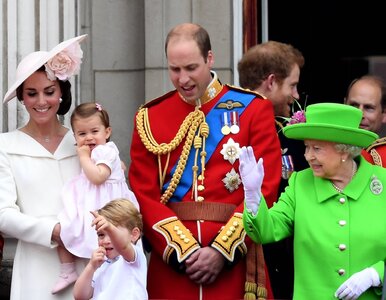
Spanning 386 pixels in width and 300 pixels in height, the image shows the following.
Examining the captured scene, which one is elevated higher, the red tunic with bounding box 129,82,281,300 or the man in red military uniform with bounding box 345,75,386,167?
the man in red military uniform with bounding box 345,75,386,167

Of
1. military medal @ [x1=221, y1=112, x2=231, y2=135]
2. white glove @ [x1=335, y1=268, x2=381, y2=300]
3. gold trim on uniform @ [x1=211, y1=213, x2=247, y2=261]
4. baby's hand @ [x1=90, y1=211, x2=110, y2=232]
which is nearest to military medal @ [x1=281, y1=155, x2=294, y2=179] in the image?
military medal @ [x1=221, y1=112, x2=231, y2=135]

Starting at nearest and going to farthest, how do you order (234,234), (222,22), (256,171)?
(256,171) < (234,234) < (222,22)

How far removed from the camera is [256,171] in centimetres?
625

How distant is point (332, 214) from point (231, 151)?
2.11ft

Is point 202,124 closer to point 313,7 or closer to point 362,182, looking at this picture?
point 362,182

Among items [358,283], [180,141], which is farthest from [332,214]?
[180,141]

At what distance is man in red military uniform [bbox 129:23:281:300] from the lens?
267 inches

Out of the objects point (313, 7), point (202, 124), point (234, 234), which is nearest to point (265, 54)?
point (202, 124)

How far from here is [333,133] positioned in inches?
253

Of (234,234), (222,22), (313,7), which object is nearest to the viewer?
(234,234)

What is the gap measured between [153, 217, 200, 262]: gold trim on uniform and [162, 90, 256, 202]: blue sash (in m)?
0.16

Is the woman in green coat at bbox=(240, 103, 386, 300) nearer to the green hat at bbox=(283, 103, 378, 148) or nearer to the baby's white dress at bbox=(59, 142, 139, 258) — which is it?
the green hat at bbox=(283, 103, 378, 148)

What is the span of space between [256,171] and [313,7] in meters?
3.96

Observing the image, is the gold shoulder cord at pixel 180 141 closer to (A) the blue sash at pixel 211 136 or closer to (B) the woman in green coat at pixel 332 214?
(A) the blue sash at pixel 211 136
